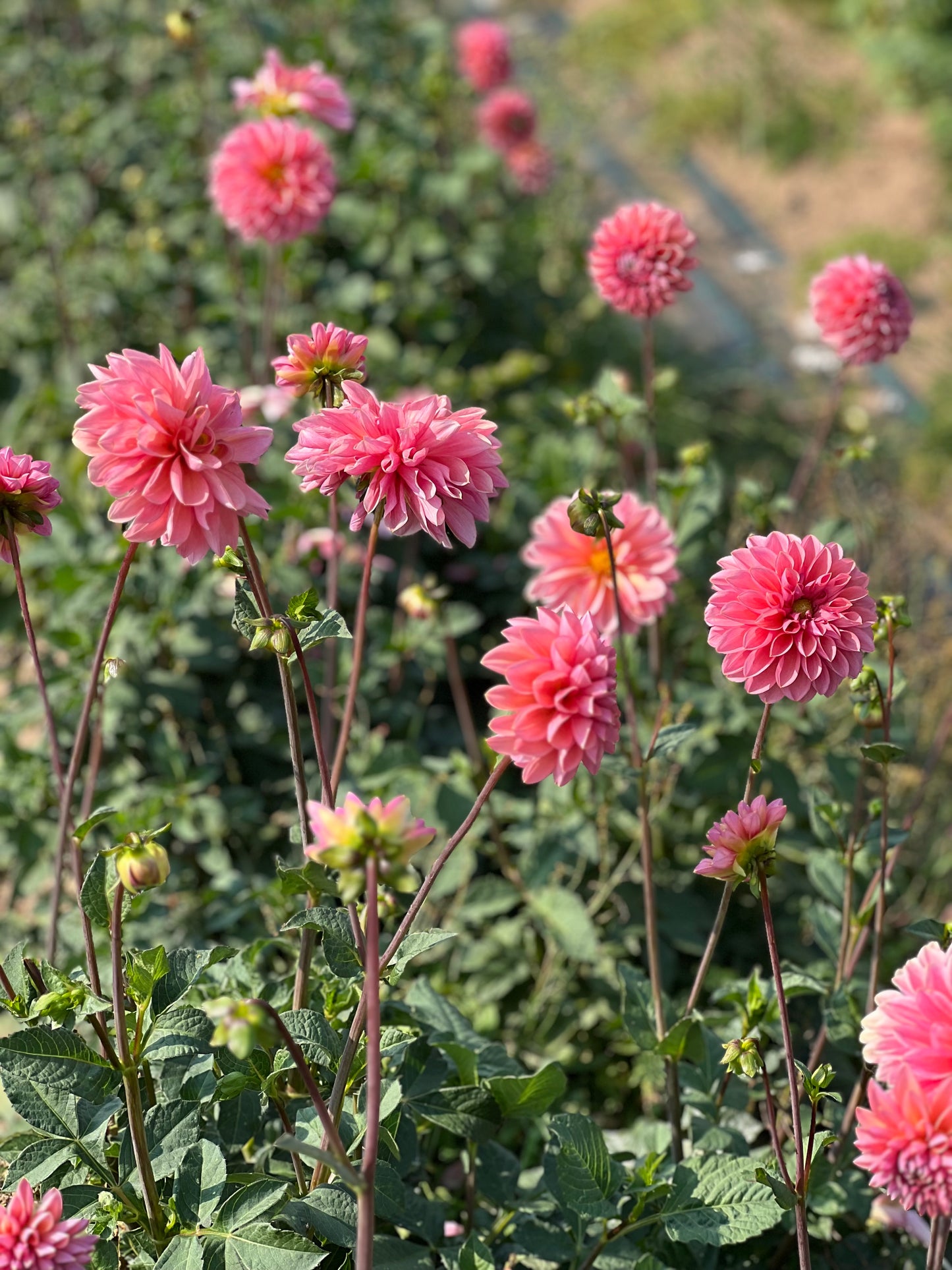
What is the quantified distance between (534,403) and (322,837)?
240 centimetres

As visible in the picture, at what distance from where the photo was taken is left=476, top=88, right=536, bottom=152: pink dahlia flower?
12.7 ft

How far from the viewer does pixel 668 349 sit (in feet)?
14.5

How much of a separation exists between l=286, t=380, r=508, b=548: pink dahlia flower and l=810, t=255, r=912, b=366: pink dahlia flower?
95 cm

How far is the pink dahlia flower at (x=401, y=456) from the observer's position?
3.68 ft

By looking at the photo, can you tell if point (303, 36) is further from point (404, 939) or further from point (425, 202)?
point (404, 939)

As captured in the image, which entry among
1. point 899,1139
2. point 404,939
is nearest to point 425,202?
point 404,939

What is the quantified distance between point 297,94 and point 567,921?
64.4 inches

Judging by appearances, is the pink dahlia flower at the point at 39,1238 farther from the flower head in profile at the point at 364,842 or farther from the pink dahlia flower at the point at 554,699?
the pink dahlia flower at the point at 554,699

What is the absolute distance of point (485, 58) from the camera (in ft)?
13.6

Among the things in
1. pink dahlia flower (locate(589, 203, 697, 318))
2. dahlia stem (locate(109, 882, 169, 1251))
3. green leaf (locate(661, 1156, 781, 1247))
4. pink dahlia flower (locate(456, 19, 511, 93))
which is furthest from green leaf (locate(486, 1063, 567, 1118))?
pink dahlia flower (locate(456, 19, 511, 93))

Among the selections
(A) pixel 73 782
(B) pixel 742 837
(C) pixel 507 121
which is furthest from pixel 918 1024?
(C) pixel 507 121

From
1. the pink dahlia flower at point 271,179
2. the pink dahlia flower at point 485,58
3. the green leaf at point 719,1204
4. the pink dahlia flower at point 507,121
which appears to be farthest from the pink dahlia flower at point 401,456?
the pink dahlia flower at point 485,58

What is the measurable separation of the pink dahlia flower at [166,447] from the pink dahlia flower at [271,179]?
1.27m

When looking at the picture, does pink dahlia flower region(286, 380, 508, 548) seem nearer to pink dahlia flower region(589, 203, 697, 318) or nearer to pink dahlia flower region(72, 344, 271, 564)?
pink dahlia flower region(72, 344, 271, 564)
